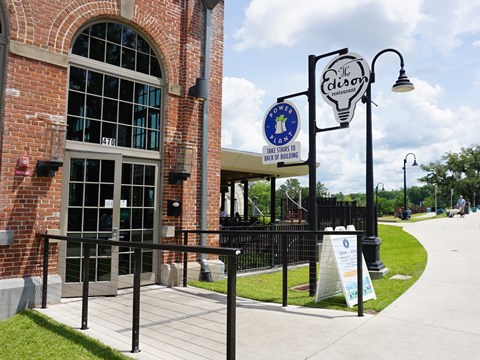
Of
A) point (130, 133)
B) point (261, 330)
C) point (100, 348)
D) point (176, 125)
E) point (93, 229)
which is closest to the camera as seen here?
point (100, 348)

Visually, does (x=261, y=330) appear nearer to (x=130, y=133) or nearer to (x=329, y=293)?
(x=329, y=293)

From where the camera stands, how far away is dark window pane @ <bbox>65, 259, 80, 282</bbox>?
6.51 m

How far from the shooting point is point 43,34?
20.6 feet

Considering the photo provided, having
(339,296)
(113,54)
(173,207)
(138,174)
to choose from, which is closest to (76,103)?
(113,54)

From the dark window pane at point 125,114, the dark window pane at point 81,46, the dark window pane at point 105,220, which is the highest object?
the dark window pane at point 81,46

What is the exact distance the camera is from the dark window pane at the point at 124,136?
730 cm

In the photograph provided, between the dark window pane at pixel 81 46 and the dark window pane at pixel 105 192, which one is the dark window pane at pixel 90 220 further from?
the dark window pane at pixel 81 46

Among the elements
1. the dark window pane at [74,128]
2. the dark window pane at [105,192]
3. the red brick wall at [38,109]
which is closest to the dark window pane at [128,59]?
the red brick wall at [38,109]

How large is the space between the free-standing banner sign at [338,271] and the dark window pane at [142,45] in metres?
4.97

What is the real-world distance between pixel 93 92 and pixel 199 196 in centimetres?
289

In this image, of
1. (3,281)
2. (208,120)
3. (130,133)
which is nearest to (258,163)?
(208,120)

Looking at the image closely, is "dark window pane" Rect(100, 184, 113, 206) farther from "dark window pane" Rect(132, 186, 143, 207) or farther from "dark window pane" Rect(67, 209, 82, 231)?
"dark window pane" Rect(132, 186, 143, 207)

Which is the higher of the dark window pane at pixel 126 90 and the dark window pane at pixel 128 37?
the dark window pane at pixel 128 37

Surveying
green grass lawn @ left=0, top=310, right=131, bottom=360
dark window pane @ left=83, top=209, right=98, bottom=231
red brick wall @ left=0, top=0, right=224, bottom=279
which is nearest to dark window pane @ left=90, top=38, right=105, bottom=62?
red brick wall @ left=0, top=0, right=224, bottom=279
